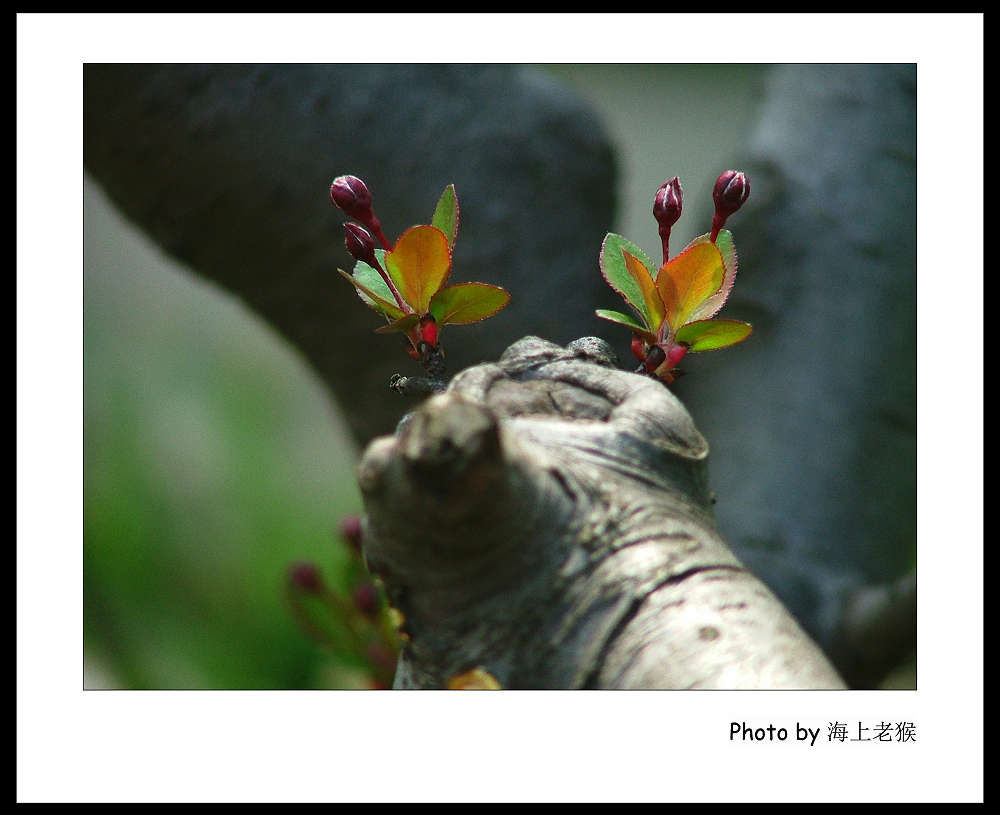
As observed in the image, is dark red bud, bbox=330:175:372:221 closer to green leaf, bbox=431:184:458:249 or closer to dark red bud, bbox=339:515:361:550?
green leaf, bbox=431:184:458:249

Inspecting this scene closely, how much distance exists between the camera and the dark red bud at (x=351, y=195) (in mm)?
435

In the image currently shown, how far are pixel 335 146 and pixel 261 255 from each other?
158 millimetres

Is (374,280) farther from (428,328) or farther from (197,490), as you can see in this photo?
(197,490)

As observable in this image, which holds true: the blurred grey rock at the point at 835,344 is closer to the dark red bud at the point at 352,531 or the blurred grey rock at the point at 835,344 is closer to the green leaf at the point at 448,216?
the dark red bud at the point at 352,531

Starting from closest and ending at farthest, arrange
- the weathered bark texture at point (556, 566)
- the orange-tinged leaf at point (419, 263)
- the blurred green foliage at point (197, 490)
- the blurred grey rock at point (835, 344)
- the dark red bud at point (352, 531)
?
the weathered bark texture at point (556, 566) < the orange-tinged leaf at point (419, 263) < the dark red bud at point (352, 531) < the blurred grey rock at point (835, 344) < the blurred green foliage at point (197, 490)

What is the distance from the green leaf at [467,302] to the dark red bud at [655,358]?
82 millimetres

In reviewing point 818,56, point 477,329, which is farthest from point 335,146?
point 818,56

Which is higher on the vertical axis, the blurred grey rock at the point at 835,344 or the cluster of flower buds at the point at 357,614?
the blurred grey rock at the point at 835,344

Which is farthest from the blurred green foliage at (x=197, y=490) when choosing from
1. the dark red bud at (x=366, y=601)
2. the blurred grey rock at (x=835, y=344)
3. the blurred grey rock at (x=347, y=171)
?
the blurred grey rock at (x=835, y=344)

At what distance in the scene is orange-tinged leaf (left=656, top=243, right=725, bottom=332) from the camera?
428mm

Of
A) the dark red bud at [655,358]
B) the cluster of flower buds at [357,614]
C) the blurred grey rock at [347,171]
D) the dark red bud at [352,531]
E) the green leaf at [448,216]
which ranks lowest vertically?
the cluster of flower buds at [357,614]

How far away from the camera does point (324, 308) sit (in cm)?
103

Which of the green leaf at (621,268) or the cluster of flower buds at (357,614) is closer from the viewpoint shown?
the green leaf at (621,268)

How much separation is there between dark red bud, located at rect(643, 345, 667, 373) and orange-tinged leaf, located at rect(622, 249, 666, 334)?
0.03ft
